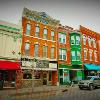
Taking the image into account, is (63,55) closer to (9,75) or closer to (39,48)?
(39,48)

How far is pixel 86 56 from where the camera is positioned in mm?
35156

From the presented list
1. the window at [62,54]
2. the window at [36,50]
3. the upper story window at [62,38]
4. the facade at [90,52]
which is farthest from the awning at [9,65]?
the facade at [90,52]

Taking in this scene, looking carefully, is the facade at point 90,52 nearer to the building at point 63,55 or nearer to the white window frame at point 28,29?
the building at point 63,55

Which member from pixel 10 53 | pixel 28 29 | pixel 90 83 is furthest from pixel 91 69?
pixel 10 53

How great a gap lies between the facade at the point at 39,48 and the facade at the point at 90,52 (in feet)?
26.2

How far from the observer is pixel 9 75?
24.1 metres

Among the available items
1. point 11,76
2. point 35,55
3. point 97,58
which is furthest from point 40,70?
point 97,58

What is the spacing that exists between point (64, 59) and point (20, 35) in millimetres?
10296

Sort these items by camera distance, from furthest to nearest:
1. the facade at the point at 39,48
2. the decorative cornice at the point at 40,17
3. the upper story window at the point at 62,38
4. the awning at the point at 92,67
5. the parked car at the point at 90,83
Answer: the awning at the point at 92,67, the upper story window at the point at 62,38, the decorative cornice at the point at 40,17, the facade at the point at 39,48, the parked car at the point at 90,83

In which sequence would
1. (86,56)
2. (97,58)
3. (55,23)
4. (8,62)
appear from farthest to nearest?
(97,58)
(86,56)
(55,23)
(8,62)

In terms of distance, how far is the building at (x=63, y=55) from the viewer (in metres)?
30.0

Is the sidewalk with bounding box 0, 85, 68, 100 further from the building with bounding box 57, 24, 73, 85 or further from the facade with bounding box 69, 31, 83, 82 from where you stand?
the facade with bounding box 69, 31, 83, 82

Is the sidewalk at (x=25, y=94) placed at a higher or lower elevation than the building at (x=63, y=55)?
lower

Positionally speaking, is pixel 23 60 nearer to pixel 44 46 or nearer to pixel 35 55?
pixel 35 55
